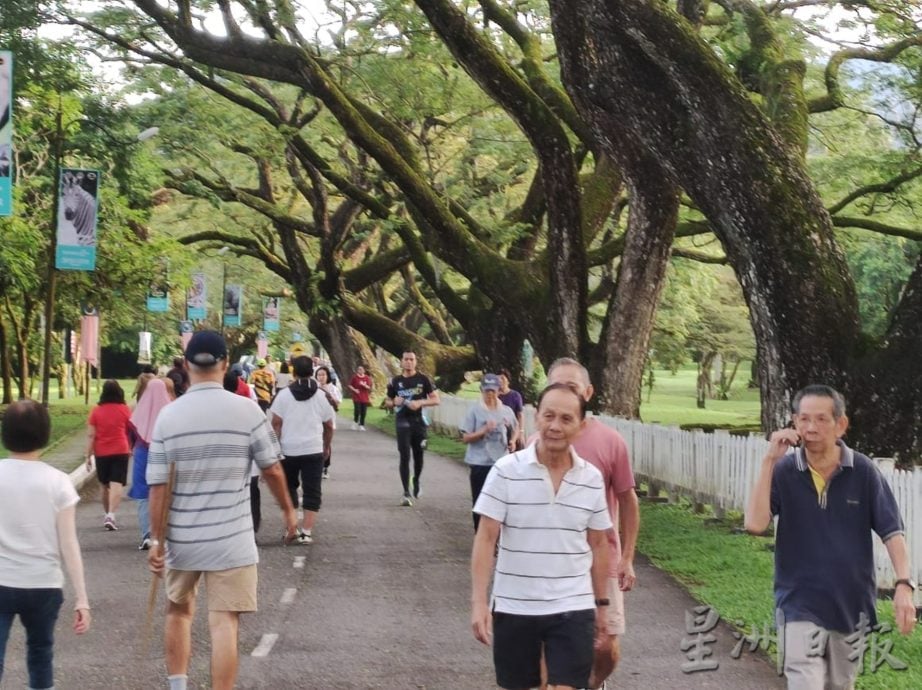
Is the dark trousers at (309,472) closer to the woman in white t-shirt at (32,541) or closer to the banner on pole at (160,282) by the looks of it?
the woman in white t-shirt at (32,541)

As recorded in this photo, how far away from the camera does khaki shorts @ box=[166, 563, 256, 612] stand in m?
6.90

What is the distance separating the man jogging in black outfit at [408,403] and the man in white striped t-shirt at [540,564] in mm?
11453

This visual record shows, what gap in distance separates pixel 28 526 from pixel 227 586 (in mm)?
1126

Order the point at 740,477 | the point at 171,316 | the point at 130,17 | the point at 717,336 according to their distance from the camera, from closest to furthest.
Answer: the point at 740,477
the point at 130,17
the point at 717,336
the point at 171,316

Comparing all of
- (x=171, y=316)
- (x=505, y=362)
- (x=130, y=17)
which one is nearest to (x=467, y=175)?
(x=505, y=362)

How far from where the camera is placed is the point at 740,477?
15734 mm

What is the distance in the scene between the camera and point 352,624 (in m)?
10.0

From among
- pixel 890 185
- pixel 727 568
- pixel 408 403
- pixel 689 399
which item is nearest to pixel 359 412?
pixel 890 185

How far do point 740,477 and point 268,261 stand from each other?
1084 inches

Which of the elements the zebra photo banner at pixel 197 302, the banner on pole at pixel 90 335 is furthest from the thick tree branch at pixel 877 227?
the zebra photo banner at pixel 197 302

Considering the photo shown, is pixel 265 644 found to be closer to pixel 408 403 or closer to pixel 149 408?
pixel 149 408

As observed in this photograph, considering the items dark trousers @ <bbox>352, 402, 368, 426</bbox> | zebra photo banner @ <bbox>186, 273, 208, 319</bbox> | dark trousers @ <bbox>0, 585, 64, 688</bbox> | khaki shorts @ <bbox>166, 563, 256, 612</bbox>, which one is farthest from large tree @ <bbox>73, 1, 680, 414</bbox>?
zebra photo banner @ <bbox>186, 273, 208, 319</bbox>

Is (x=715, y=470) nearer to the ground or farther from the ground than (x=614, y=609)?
nearer to the ground

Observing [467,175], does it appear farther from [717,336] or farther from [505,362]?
[717,336]
